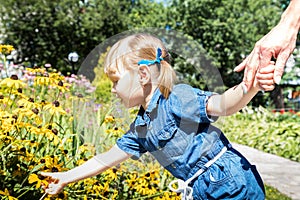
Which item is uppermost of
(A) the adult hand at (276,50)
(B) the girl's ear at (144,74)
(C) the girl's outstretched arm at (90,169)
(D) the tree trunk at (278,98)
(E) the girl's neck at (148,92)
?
(A) the adult hand at (276,50)

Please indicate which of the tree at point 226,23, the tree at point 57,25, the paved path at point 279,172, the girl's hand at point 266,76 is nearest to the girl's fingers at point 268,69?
the girl's hand at point 266,76

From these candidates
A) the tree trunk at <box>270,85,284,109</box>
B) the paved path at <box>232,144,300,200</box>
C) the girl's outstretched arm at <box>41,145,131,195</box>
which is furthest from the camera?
the tree trunk at <box>270,85,284,109</box>

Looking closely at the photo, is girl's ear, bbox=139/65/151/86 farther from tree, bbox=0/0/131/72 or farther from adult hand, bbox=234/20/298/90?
tree, bbox=0/0/131/72

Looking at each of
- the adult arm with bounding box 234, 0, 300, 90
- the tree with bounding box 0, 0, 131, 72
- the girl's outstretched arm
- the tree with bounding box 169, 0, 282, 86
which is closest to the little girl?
the girl's outstretched arm

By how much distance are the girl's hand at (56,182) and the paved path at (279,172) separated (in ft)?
8.53

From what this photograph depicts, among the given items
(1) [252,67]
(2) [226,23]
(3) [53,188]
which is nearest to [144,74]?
(1) [252,67]

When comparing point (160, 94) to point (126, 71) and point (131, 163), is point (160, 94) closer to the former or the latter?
point (126, 71)

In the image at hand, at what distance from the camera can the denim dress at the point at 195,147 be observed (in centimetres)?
156

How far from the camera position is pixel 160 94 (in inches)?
63.9

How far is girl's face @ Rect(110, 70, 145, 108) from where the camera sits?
155 centimetres

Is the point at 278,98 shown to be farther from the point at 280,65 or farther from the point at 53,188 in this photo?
the point at 280,65

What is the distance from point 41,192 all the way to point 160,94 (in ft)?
3.08

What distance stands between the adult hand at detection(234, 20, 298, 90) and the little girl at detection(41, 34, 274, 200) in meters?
0.34

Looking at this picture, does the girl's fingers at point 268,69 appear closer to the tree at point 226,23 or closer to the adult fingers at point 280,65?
the adult fingers at point 280,65
